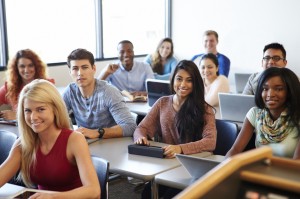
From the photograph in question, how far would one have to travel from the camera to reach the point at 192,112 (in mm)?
2586

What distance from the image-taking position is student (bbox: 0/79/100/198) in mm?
1910

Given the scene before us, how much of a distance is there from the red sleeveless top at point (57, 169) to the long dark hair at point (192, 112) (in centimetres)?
88

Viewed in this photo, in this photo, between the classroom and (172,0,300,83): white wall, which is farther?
(172,0,300,83): white wall

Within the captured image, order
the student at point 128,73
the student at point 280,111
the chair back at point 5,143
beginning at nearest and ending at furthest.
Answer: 1. the student at point 280,111
2. the chair back at point 5,143
3. the student at point 128,73

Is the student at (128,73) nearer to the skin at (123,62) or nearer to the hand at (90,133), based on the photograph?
the skin at (123,62)

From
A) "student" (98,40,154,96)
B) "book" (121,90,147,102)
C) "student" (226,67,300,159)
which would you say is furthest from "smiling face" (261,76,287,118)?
"student" (98,40,154,96)

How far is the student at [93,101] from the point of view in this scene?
290 cm

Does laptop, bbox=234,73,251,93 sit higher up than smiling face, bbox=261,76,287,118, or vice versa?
smiling face, bbox=261,76,287,118

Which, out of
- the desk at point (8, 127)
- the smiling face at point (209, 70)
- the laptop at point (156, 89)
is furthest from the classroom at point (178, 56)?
the smiling face at point (209, 70)

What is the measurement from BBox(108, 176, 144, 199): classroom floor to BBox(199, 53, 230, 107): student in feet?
3.35

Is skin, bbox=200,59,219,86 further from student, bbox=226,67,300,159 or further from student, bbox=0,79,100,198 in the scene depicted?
student, bbox=0,79,100,198

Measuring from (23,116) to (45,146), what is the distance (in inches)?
7.0

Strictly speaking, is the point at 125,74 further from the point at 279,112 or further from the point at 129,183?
the point at 279,112

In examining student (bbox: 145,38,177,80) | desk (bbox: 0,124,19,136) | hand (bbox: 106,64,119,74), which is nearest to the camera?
desk (bbox: 0,124,19,136)
